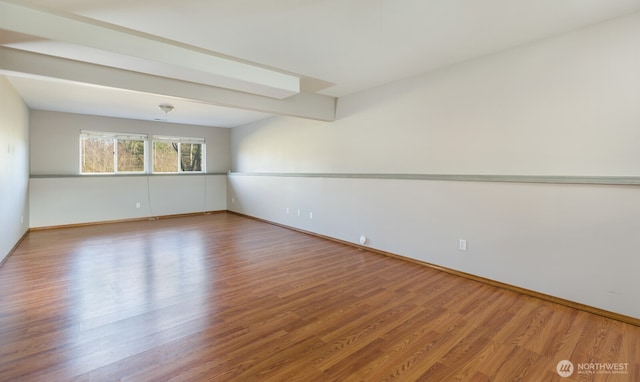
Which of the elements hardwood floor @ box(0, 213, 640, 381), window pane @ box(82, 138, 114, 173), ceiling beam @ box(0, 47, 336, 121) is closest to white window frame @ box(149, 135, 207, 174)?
window pane @ box(82, 138, 114, 173)

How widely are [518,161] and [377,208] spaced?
1819 millimetres

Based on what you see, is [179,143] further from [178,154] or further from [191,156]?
[191,156]

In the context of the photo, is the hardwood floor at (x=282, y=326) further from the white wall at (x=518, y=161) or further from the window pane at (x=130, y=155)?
the window pane at (x=130, y=155)

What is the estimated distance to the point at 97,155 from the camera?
6.40m

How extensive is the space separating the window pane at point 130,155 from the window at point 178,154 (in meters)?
0.29

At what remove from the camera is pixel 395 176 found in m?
3.95

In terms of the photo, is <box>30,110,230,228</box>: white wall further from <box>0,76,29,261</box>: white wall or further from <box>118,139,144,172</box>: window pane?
<box>0,76,29,261</box>: white wall

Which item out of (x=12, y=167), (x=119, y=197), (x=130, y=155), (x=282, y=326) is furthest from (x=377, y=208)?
(x=130, y=155)

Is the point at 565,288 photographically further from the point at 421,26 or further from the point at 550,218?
the point at 421,26

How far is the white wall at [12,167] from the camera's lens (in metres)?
3.51

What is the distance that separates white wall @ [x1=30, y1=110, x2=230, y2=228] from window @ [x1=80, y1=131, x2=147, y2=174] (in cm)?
15

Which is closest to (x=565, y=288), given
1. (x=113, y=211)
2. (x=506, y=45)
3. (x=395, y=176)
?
(x=395, y=176)

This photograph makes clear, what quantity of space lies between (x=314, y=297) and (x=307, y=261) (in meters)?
1.09

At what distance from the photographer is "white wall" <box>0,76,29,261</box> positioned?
351cm
